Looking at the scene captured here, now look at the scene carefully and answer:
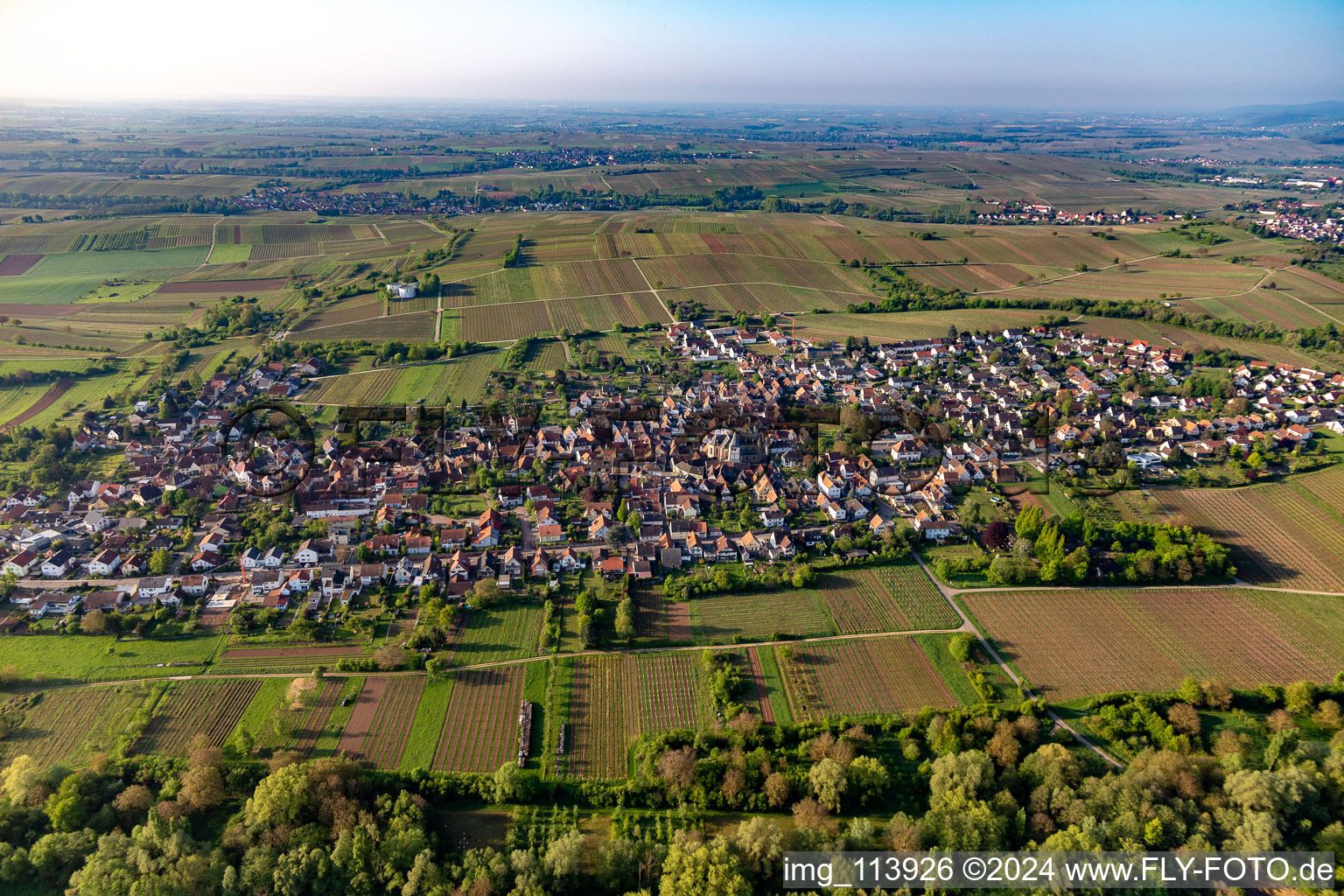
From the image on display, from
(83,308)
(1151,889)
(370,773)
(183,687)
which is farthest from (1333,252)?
(83,308)

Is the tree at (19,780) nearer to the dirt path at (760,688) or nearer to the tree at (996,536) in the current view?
the dirt path at (760,688)

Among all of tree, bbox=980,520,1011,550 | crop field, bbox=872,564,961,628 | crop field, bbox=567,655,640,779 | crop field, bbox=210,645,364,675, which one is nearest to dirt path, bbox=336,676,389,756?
crop field, bbox=210,645,364,675

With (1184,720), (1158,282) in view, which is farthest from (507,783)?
(1158,282)

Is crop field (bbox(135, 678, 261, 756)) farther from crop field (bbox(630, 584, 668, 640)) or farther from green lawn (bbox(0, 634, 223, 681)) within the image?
crop field (bbox(630, 584, 668, 640))

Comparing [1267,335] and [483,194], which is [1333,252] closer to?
[1267,335]

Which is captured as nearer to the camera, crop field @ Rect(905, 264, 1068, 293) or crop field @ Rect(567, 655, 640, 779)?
crop field @ Rect(567, 655, 640, 779)

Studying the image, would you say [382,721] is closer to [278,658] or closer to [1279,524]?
[278,658]
